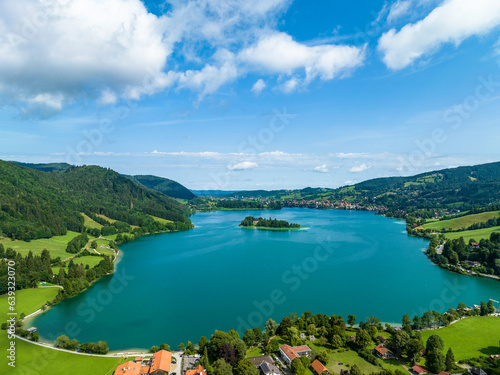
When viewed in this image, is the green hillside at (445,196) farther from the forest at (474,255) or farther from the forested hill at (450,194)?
the forest at (474,255)

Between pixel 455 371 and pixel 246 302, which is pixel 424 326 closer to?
pixel 455 371

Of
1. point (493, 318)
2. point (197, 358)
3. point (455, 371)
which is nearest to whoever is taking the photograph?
point (455, 371)

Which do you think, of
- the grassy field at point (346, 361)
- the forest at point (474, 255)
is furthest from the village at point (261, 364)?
the forest at point (474, 255)

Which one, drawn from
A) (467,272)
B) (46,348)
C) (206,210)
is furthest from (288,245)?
(206,210)

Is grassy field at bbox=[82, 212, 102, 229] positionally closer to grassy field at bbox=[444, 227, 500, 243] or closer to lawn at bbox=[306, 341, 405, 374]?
lawn at bbox=[306, 341, 405, 374]

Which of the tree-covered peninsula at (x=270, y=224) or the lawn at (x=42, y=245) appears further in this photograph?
the tree-covered peninsula at (x=270, y=224)

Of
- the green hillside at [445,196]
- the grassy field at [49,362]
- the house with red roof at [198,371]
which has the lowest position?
the grassy field at [49,362]

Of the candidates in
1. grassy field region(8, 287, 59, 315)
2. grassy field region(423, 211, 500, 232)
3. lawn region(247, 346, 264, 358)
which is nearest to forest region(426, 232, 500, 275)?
grassy field region(423, 211, 500, 232)
